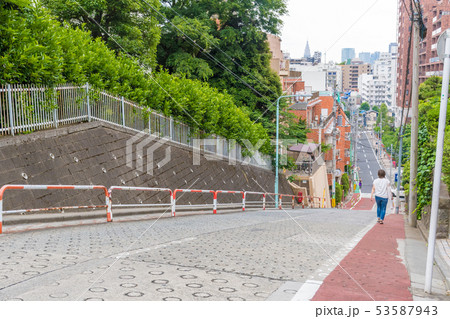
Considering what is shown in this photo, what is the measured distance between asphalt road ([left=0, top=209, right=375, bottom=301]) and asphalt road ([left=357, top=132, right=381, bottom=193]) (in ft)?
251

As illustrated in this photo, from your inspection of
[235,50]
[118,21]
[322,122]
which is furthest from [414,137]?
[322,122]

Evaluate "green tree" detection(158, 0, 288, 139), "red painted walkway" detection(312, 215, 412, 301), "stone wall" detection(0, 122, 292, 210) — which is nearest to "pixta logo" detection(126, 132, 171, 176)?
"stone wall" detection(0, 122, 292, 210)

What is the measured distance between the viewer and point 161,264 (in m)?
5.80

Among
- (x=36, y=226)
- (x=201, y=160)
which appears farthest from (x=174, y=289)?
(x=201, y=160)

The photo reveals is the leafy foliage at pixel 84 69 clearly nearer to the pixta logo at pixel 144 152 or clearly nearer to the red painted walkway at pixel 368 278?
the pixta logo at pixel 144 152

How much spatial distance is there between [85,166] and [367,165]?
105m

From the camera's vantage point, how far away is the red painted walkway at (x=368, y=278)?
15.6 ft

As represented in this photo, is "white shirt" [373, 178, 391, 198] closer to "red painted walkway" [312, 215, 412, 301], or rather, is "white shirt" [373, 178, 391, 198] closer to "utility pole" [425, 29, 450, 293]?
"red painted walkway" [312, 215, 412, 301]

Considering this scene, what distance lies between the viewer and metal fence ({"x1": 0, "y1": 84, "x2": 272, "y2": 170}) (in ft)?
39.3

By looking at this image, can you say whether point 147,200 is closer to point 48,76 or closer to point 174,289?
point 48,76

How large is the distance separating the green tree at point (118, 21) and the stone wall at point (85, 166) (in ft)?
27.9

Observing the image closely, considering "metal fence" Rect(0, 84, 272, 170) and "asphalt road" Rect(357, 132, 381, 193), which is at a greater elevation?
"metal fence" Rect(0, 84, 272, 170)

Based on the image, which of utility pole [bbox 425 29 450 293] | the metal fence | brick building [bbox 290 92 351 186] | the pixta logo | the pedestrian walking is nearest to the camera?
utility pole [bbox 425 29 450 293]

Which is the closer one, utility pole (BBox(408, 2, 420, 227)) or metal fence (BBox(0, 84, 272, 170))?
metal fence (BBox(0, 84, 272, 170))
